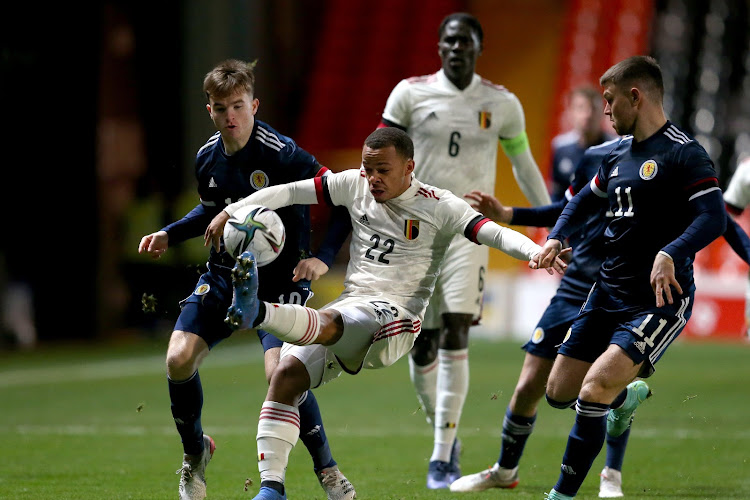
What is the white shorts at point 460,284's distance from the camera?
6766 millimetres

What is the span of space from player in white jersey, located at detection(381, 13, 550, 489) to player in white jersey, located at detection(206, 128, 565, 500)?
4.38 ft

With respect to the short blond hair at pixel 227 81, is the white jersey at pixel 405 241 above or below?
below

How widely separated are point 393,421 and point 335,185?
4.21 meters

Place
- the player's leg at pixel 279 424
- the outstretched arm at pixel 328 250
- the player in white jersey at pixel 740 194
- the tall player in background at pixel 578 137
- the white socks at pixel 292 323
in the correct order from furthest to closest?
1. the tall player in background at pixel 578 137
2. the player in white jersey at pixel 740 194
3. the outstretched arm at pixel 328 250
4. the player's leg at pixel 279 424
5. the white socks at pixel 292 323

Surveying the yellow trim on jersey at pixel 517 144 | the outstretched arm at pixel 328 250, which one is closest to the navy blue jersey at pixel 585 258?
the yellow trim on jersey at pixel 517 144

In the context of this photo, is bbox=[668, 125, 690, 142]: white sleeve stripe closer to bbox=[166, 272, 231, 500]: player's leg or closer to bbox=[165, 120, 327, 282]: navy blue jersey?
bbox=[165, 120, 327, 282]: navy blue jersey

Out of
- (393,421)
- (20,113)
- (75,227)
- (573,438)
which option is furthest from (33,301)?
(573,438)

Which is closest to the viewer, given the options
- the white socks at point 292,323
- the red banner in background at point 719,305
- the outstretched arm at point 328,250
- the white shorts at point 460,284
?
the white socks at point 292,323

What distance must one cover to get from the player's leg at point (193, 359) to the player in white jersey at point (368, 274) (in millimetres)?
392

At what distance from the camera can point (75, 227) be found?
58.2ft

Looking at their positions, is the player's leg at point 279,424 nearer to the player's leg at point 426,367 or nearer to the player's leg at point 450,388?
the player's leg at point 450,388

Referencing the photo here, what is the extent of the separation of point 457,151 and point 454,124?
173mm

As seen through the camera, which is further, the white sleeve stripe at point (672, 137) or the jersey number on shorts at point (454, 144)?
the jersey number on shorts at point (454, 144)

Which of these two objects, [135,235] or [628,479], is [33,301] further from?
[628,479]
